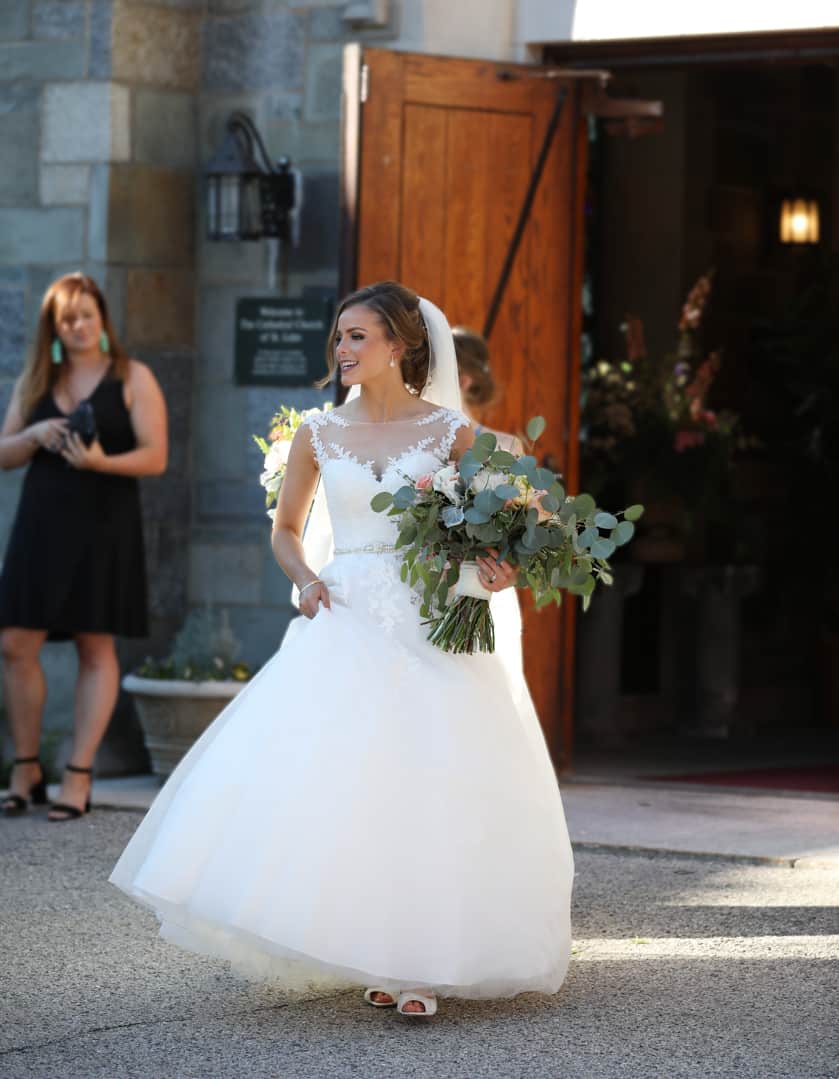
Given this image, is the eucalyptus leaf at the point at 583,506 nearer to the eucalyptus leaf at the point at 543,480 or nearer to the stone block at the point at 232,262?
the eucalyptus leaf at the point at 543,480

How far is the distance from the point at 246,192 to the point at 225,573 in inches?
62.4

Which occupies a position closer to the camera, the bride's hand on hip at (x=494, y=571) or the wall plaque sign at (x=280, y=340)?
the bride's hand on hip at (x=494, y=571)

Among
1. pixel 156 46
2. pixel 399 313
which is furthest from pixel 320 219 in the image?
pixel 399 313

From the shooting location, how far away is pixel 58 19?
7969 millimetres

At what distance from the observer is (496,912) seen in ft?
13.4

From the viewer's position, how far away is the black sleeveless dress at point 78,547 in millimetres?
6680

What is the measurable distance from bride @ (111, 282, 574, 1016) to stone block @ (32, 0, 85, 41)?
3.91 metres

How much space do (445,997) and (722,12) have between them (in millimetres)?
4333

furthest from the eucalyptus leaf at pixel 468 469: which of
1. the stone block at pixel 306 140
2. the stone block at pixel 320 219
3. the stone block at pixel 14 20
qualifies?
the stone block at pixel 14 20

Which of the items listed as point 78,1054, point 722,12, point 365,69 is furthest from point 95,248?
point 78,1054

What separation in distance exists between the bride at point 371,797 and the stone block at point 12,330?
385cm

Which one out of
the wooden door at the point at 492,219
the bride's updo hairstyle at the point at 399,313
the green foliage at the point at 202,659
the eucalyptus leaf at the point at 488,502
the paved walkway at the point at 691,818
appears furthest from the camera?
the green foliage at the point at 202,659

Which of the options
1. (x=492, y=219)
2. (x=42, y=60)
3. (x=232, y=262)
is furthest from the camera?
(x=232, y=262)

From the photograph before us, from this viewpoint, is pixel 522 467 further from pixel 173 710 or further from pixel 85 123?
pixel 85 123
